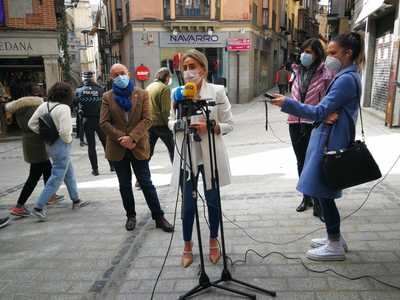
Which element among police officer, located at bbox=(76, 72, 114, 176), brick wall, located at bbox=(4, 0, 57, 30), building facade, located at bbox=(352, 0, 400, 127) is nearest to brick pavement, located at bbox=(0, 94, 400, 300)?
police officer, located at bbox=(76, 72, 114, 176)

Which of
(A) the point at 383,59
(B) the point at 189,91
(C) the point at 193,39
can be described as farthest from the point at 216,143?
(C) the point at 193,39

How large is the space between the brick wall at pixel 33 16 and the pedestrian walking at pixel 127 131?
10.7 metres

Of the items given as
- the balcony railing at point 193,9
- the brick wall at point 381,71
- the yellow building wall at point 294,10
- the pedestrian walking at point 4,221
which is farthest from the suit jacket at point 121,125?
the yellow building wall at point 294,10

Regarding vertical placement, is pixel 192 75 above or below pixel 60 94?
above

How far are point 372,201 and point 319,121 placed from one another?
226 centimetres

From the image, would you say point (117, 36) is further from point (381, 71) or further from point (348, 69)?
point (348, 69)

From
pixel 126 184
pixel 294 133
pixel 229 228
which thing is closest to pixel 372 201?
pixel 294 133

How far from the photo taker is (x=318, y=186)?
3.07 metres

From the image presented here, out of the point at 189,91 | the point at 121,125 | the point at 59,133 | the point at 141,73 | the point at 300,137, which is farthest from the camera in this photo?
the point at 141,73

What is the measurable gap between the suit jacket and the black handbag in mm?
1952

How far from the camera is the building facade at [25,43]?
12.8 meters

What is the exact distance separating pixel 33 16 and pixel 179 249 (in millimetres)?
12172

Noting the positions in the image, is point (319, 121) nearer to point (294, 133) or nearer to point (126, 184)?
point (294, 133)

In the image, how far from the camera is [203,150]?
312 centimetres
